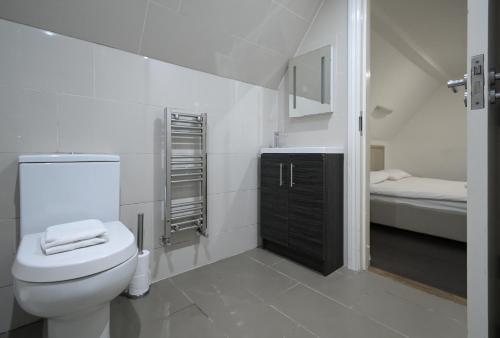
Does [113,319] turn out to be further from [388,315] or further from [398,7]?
[398,7]

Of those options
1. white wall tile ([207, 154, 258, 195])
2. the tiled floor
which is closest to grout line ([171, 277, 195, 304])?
the tiled floor

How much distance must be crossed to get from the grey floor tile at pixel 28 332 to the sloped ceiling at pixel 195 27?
150cm

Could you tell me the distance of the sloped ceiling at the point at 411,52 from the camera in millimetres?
2477

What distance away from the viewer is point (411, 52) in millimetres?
3193

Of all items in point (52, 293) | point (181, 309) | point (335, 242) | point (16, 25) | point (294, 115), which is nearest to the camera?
point (52, 293)

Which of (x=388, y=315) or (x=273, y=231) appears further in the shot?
(x=273, y=231)

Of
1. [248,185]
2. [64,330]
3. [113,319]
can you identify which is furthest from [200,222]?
[64,330]

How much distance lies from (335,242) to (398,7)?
2.35 m

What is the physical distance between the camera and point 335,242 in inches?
69.5

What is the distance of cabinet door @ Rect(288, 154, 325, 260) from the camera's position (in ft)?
5.51

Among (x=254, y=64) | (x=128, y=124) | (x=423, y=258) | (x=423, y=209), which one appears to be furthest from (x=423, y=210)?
(x=128, y=124)

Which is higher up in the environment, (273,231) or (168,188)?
(168,188)

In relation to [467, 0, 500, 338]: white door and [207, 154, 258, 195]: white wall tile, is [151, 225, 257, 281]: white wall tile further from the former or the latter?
[467, 0, 500, 338]: white door

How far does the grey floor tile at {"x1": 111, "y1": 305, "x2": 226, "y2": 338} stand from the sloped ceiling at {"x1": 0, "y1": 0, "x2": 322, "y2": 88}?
1517 millimetres
